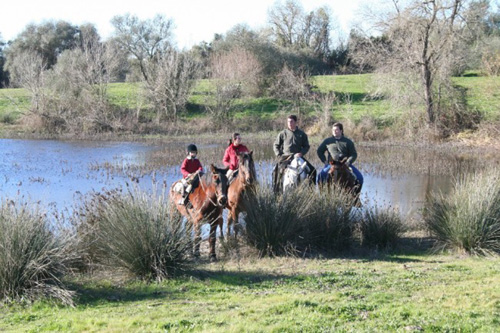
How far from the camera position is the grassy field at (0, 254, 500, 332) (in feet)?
19.6

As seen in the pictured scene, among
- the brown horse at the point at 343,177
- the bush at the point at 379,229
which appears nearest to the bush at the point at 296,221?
the bush at the point at 379,229

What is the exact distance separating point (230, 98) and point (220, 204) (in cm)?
3431

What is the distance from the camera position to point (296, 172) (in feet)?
40.0

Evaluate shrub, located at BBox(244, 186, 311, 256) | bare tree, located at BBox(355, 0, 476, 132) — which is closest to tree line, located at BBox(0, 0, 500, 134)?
bare tree, located at BBox(355, 0, 476, 132)

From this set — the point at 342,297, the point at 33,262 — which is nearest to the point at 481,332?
the point at 342,297

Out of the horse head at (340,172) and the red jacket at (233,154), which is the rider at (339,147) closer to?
the horse head at (340,172)

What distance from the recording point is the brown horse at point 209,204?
33.0 ft

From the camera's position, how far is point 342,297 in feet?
23.5

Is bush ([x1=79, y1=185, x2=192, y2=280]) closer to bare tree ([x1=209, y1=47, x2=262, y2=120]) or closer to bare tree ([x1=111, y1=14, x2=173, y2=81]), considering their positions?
bare tree ([x1=209, y1=47, x2=262, y2=120])

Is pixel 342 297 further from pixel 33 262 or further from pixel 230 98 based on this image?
pixel 230 98

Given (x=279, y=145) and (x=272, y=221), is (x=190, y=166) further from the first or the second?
(x=279, y=145)

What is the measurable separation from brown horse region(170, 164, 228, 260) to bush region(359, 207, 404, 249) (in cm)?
305

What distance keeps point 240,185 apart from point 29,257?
14.6 feet

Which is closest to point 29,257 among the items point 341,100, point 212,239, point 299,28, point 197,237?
point 197,237
